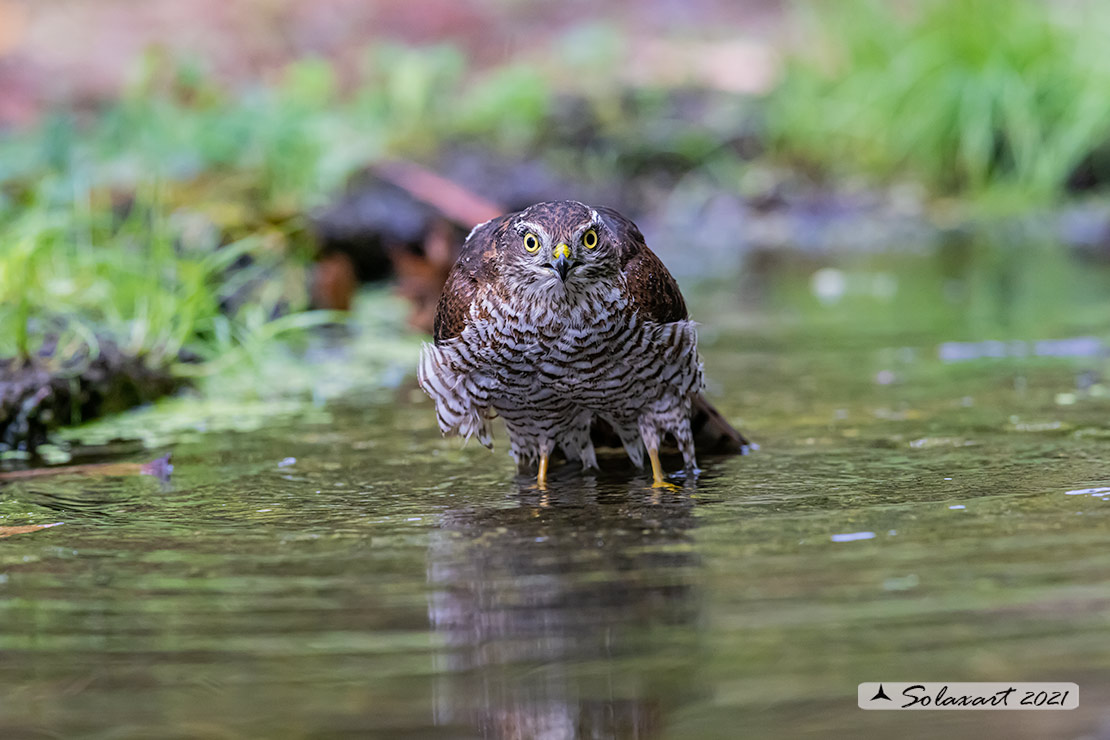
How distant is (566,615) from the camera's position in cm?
230

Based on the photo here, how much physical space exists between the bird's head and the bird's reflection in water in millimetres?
571

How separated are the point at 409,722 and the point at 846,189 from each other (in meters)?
9.81

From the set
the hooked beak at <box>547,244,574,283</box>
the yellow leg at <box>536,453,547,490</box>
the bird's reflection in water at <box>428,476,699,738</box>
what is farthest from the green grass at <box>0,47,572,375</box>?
the bird's reflection in water at <box>428,476,699,738</box>

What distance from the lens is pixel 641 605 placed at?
2.36m

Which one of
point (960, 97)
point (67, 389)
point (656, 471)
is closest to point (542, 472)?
point (656, 471)

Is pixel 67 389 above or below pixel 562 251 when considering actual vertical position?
below

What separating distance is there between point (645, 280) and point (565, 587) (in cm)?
120

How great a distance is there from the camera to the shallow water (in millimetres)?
1920

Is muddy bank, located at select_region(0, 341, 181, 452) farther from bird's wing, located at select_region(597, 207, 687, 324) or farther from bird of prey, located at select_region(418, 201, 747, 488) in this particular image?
bird's wing, located at select_region(597, 207, 687, 324)

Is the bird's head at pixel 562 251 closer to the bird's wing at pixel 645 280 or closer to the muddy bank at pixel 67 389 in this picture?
the bird's wing at pixel 645 280

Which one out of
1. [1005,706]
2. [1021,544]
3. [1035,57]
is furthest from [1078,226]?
[1005,706]

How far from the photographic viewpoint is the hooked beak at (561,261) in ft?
10.5

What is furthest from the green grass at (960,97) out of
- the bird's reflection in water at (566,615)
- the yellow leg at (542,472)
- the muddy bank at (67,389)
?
the bird's reflection in water at (566,615)

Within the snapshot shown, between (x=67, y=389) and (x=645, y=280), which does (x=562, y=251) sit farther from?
(x=67, y=389)
